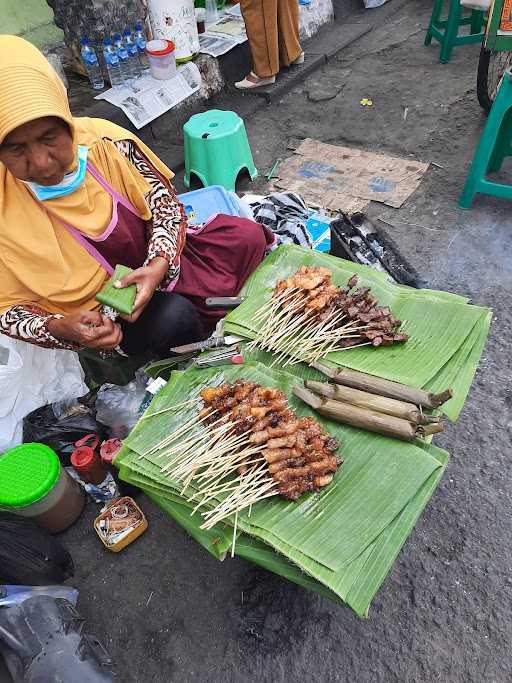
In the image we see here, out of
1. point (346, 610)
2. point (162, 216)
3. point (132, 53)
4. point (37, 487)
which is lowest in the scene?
point (346, 610)

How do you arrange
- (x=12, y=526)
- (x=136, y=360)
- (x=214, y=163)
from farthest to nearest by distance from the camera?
1. (x=214, y=163)
2. (x=136, y=360)
3. (x=12, y=526)

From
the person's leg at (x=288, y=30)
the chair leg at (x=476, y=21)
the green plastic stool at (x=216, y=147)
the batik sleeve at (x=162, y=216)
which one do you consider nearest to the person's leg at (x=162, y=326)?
the batik sleeve at (x=162, y=216)

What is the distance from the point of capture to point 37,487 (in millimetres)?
2414

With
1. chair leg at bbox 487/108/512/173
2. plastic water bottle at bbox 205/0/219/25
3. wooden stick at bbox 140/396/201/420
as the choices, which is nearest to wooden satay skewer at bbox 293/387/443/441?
wooden stick at bbox 140/396/201/420

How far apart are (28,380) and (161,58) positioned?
398cm

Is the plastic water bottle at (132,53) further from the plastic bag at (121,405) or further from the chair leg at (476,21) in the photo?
the chair leg at (476,21)

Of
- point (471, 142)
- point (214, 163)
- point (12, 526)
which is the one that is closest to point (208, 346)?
point (12, 526)

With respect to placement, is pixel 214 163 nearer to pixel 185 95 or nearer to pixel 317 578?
pixel 185 95

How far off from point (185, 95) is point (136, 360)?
3.91 m

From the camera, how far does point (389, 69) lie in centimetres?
660

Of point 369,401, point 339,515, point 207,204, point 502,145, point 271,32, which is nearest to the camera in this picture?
point 339,515

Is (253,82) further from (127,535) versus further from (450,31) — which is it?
(127,535)

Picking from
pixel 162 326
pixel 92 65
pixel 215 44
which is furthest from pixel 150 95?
pixel 162 326

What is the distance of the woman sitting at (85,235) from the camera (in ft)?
6.40
